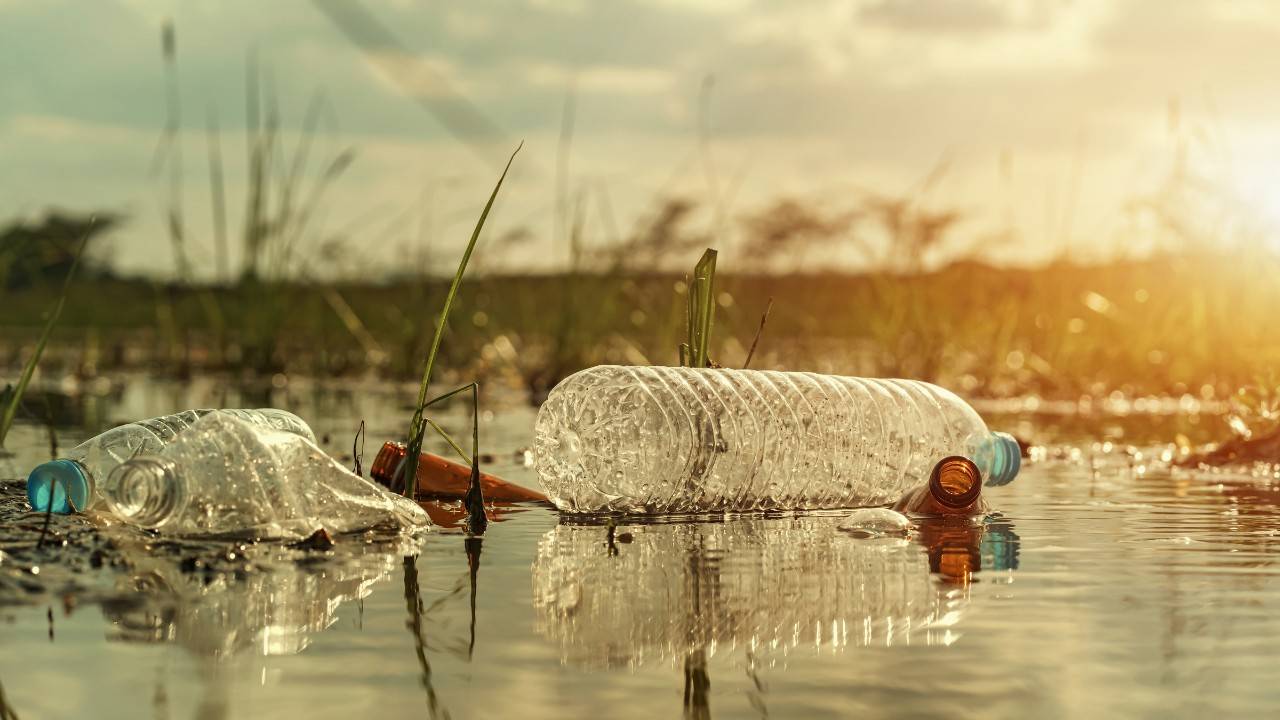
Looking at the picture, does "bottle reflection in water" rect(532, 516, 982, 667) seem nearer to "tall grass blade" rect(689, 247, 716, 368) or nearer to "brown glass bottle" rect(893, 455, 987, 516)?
"brown glass bottle" rect(893, 455, 987, 516)

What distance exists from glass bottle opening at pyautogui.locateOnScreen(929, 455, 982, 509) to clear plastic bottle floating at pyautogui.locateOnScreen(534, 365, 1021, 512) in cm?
54

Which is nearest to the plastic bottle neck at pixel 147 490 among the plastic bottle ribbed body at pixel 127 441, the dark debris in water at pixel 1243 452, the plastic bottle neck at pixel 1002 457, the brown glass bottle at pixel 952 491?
A: the plastic bottle ribbed body at pixel 127 441

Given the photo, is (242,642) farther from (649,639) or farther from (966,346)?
(966,346)

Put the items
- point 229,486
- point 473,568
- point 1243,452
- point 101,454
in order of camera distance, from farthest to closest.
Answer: point 1243,452 < point 101,454 < point 229,486 < point 473,568

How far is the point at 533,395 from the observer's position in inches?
461

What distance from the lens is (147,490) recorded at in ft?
12.4

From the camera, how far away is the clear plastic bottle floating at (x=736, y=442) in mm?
4973

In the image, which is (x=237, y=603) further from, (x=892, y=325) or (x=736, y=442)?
(x=892, y=325)

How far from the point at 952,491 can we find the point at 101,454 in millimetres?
2685

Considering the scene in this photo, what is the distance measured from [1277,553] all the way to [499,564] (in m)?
2.03

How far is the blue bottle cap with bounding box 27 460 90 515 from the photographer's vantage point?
13.5 feet

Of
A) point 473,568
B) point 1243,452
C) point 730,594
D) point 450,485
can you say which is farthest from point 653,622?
point 1243,452

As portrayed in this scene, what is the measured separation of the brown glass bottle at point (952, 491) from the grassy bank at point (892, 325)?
5697mm

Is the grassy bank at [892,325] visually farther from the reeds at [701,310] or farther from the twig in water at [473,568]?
the twig in water at [473,568]
